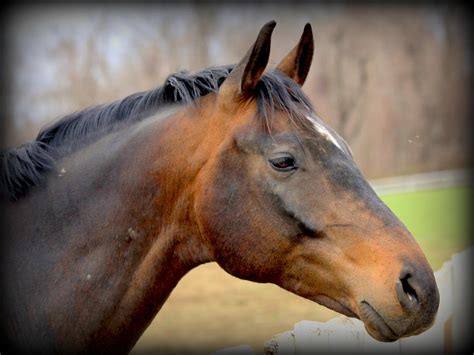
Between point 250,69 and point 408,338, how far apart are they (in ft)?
8.08

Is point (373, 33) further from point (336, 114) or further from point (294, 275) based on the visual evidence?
point (294, 275)

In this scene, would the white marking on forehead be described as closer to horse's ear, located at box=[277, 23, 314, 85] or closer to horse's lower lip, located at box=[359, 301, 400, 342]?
horse's ear, located at box=[277, 23, 314, 85]

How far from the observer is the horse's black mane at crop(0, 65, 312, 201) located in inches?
98.0

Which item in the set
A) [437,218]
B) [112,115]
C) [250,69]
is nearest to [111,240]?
[112,115]

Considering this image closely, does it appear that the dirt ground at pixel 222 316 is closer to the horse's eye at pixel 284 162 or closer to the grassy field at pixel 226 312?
the grassy field at pixel 226 312

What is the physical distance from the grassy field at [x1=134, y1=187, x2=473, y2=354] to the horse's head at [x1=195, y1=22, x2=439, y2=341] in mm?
4073

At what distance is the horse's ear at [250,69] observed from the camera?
7.56 ft

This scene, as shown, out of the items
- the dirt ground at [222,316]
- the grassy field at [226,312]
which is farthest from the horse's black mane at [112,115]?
the grassy field at [226,312]

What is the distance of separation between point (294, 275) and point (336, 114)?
18.0 metres

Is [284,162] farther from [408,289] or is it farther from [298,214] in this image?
[408,289]

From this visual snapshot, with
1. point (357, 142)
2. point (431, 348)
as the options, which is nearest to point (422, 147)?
point (357, 142)

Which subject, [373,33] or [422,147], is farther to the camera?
[422,147]

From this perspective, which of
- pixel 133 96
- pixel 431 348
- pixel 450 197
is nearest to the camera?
pixel 133 96

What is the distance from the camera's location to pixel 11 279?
2410 millimetres
